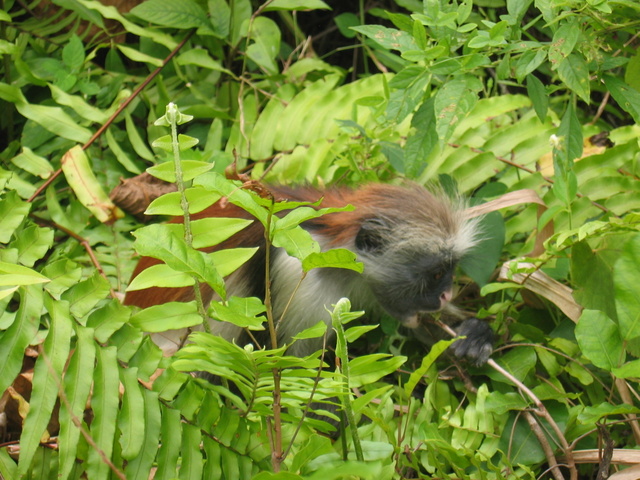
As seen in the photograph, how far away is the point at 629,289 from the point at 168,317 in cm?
176

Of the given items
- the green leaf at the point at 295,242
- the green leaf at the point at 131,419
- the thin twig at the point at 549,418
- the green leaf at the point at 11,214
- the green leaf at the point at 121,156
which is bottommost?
the thin twig at the point at 549,418

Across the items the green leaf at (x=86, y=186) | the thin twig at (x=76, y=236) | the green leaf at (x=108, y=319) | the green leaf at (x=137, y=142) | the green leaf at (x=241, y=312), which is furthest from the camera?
the green leaf at (x=137, y=142)

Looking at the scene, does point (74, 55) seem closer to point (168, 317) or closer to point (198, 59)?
point (198, 59)

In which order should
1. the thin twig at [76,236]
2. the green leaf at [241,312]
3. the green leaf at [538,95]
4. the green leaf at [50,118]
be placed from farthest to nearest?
1. the green leaf at [50,118]
2. the thin twig at [76,236]
3. the green leaf at [538,95]
4. the green leaf at [241,312]

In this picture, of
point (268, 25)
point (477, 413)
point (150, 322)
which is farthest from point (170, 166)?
point (268, 25)

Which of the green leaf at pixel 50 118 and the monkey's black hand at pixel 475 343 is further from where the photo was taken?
the green leaf at pixel 50 118

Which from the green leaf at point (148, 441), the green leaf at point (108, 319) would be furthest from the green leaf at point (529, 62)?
the green leaf at point (148, 441)

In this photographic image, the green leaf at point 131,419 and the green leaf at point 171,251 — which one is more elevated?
the green leaf at point 171,251

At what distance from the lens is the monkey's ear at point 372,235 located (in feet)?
14.3

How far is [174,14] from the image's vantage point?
5809mm

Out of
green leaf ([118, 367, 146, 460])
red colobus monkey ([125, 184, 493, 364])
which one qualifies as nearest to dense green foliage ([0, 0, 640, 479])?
green leaf ([118, 367, 146, 460])

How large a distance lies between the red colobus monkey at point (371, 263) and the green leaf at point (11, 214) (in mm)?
1098

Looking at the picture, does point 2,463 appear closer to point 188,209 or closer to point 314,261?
point 188,209

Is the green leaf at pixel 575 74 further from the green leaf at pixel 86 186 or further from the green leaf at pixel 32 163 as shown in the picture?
the green leaf at pixel 32 163
